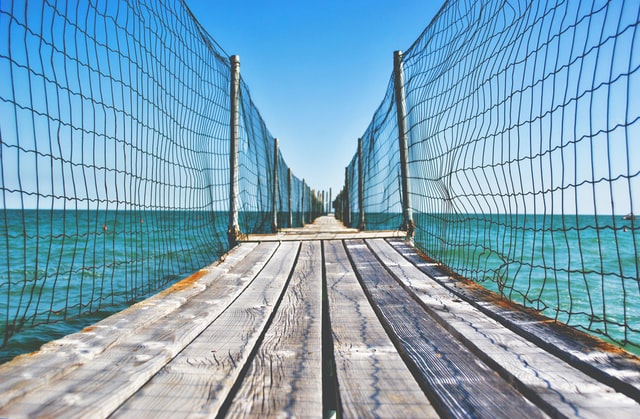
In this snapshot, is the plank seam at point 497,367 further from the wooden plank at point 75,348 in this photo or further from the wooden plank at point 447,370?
the wooden plank at point 75,348

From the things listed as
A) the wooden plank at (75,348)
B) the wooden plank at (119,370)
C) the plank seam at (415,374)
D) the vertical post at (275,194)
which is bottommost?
the plank seam at (415,374)

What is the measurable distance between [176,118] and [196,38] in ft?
2.40

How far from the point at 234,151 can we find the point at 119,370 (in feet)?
9.06

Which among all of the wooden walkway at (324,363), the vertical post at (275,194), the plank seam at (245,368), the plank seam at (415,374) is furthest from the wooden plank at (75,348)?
the vertical post at (275,194)

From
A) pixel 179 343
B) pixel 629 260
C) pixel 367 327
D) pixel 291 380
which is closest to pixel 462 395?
pixel 291 380

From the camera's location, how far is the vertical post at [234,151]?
351cm

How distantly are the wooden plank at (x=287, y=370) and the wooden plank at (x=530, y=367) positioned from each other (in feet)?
1.54

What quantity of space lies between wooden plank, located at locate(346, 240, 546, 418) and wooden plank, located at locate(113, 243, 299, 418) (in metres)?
0.47

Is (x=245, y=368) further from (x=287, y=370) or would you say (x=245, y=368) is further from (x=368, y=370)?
(x=368, y=370)

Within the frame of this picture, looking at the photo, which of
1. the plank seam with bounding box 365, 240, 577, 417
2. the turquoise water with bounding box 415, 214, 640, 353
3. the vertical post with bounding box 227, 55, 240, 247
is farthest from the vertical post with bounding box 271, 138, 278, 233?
the plank seam with bounding box 365, 240, 577, 417

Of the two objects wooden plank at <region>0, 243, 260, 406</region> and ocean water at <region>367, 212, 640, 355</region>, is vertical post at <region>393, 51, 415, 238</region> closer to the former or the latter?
ocean water at <region>367, 212, 640, 355</region>

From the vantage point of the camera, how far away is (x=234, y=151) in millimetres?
3596

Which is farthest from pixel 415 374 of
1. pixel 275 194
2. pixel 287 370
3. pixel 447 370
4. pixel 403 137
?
pixel 275 194

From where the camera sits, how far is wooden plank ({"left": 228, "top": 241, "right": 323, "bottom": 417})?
85 centimetres
